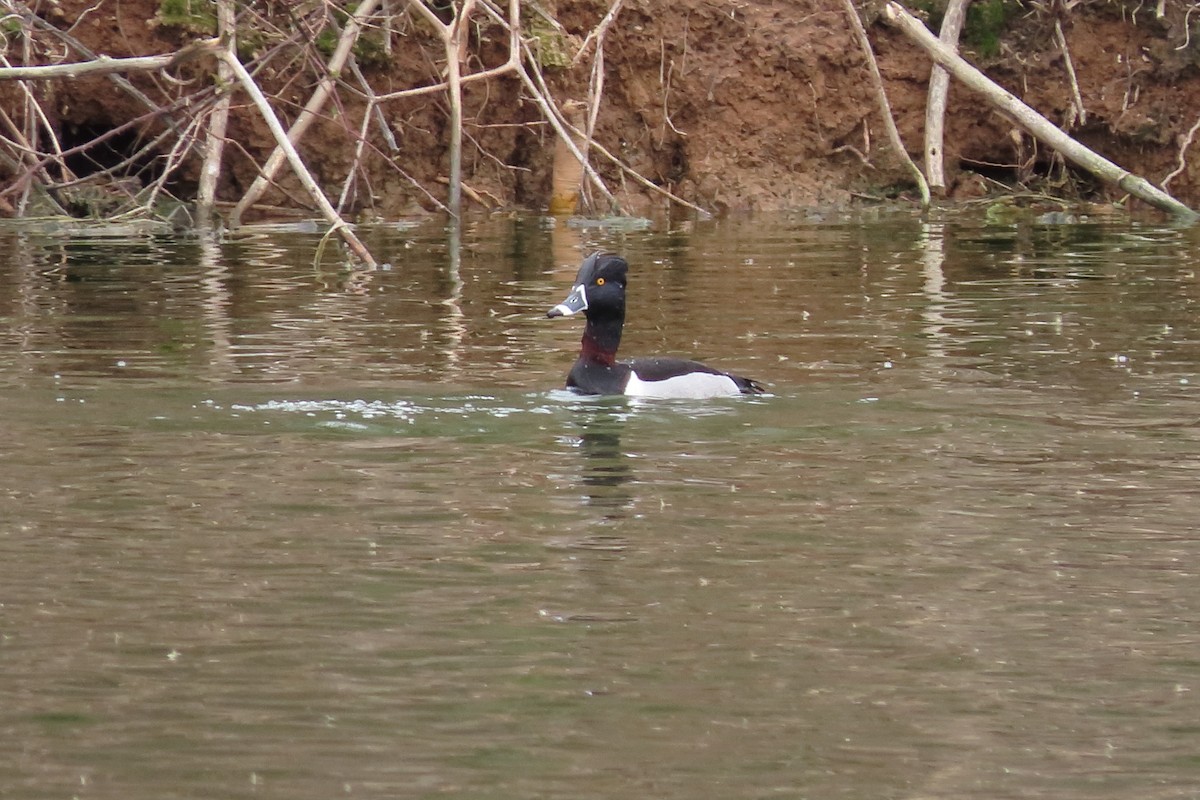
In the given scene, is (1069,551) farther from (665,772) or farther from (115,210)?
(115,210)

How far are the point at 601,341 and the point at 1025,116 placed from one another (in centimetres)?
747

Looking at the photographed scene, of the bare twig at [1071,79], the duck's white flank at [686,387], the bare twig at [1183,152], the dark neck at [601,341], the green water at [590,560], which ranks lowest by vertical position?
the green water at [590,560]

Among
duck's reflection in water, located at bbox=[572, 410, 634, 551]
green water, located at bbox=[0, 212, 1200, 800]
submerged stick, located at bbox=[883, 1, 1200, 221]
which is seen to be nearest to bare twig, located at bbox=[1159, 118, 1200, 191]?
submerged stick, located at bbox=[883, 1, 1200, 221]

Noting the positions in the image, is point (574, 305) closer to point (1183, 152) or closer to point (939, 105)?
point (939, 105)

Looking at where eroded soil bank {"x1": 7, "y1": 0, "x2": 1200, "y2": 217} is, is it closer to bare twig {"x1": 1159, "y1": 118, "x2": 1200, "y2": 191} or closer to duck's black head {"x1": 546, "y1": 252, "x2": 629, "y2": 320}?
bare twig {"x1": 1159, "y1": 118, "x2": 1200, "y2": 191}

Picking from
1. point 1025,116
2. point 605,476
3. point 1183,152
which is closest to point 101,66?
point 605,476

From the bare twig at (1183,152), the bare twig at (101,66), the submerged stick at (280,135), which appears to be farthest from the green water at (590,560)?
the bare twig at (1183,152)

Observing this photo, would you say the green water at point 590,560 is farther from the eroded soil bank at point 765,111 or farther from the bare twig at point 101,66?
the eroded soil bank at point 765,111

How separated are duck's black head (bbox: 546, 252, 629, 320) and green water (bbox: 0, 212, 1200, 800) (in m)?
0.53

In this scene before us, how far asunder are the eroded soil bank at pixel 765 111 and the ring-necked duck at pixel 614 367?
12.0 m

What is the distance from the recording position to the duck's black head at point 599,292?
33.8 ft

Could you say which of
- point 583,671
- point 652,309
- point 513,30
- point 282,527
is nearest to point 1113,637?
point 583,671

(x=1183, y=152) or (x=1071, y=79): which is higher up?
(x=1071, y=79)

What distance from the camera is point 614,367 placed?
32.9 ft
